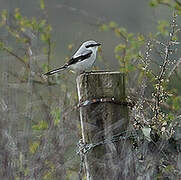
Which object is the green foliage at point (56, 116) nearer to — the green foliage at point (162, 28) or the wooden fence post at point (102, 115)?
the wooden fence post at point (102, 115)

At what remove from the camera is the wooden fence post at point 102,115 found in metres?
3.19

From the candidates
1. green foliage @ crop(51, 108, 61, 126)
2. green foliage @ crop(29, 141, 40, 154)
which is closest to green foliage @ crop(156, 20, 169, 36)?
green foliage @ crop(51, 108, 61, 126)

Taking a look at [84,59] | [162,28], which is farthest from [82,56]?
[162,28]

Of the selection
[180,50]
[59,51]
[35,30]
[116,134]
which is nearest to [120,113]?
[116,134]

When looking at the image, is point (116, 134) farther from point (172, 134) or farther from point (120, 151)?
point (172, 134)

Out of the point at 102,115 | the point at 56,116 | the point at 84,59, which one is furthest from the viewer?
the point at 84,59

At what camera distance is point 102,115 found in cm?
321

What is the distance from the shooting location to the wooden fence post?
3193mm

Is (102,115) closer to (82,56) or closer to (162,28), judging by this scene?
(82,56)

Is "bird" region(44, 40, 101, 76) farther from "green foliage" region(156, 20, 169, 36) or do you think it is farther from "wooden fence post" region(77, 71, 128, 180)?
"wooden fence post" region(77, 71, 128, 180)

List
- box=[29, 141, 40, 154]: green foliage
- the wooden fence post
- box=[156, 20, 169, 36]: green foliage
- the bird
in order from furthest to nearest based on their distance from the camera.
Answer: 1. box=[156, 20, 169, 36]: green foliage
2. the bird
3. box=[29, 141, 40, 154]: green foliage
4. the wooden fence post

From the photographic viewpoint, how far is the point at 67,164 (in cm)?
339

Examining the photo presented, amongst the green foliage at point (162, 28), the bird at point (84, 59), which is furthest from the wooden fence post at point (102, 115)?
the green foliage at point (162, 28)

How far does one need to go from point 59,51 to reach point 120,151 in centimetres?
405
